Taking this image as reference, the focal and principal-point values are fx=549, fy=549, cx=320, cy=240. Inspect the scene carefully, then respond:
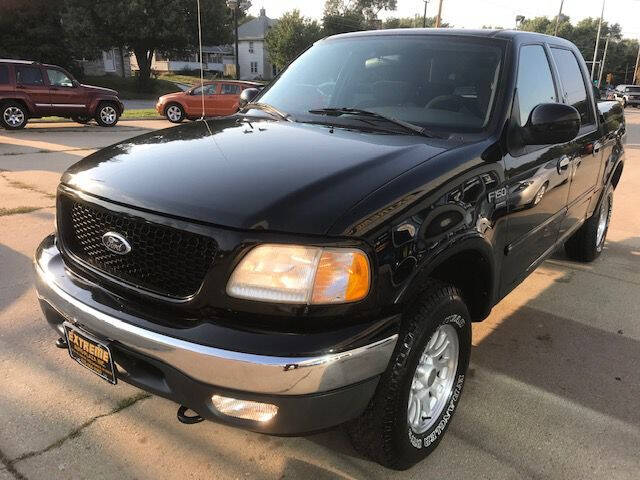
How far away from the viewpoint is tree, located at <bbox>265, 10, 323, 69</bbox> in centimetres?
5369

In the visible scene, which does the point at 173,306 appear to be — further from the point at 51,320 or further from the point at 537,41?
the point at 537,41

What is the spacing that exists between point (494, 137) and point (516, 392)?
1.39m

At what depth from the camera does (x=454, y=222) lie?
228 centimetres

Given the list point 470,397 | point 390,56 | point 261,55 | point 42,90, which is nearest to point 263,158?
point 390,56

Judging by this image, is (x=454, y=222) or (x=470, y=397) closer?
(x=454, y=222)

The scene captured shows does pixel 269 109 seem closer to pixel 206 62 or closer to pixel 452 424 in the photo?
pixel 452 424

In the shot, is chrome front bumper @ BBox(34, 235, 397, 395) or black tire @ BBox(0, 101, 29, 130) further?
black tire @ BBox(0, 101, 29, 130)

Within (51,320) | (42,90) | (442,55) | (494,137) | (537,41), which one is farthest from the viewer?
(42,90)

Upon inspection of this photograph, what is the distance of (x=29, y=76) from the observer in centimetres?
1438

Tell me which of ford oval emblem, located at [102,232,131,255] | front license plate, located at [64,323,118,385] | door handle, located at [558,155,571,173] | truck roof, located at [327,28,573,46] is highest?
truck roof, located at [327,28,573,46]

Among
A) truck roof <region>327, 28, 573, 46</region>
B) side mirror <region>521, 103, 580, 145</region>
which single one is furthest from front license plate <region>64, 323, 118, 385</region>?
truck roof <region>327, 28, 573, 46</region>

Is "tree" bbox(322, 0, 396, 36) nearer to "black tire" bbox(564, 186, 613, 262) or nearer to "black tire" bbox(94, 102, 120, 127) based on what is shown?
"black tire" bbox(94, 102, 120, 127)

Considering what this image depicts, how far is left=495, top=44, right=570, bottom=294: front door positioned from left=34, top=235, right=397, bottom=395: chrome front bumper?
4.02 feet

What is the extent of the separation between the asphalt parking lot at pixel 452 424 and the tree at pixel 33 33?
3398cm
